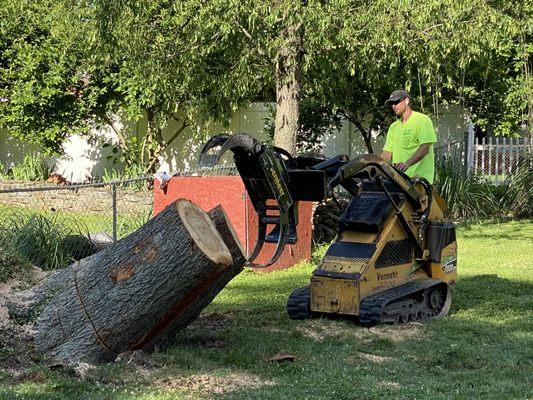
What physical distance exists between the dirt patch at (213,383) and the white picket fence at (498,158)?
46.1 ft

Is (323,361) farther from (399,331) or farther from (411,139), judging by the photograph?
(411,139)

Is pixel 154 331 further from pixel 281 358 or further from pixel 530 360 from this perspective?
pixel 530 360

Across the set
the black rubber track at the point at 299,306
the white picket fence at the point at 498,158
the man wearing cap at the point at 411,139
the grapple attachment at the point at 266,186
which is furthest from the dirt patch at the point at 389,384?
the white picket fence at the point at 498,158

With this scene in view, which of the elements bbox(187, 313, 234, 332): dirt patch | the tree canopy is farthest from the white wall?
bbox(187, 313, 234, 332): dirt patch

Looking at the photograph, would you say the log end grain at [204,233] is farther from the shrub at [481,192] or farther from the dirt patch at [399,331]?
the shrub at [481,192]

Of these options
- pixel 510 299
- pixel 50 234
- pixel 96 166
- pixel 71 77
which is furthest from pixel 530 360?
pixel 96 166

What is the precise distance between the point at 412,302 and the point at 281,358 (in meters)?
2.17

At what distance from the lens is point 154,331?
21.7 feet

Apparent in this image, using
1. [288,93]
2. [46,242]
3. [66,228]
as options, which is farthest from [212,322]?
[288,93]

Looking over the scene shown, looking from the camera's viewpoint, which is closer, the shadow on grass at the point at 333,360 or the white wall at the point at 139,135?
the shadow on grass at the point at 333,360

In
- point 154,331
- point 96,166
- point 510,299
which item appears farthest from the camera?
point 96,166

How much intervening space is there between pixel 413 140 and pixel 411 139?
0.07 ft

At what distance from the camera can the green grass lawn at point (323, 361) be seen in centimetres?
582

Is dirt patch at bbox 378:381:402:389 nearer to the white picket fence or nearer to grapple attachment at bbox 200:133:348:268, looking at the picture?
grapple attachment at bbox 200:133:348:268
